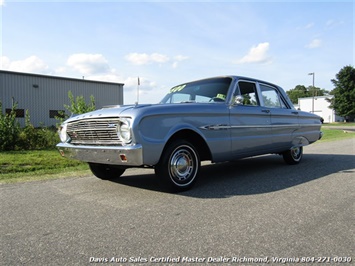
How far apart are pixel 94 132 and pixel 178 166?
1303 millimetres

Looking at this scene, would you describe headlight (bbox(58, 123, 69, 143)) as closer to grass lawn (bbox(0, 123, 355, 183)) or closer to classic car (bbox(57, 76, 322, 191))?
classic car (bbox(57, 76, 322, 191))

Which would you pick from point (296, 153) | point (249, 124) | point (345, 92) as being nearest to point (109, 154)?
point (249, 124)

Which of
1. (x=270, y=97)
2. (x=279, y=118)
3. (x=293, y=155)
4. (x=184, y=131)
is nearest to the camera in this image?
(x=184, y=131)

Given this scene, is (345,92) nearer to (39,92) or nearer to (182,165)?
(39,92)

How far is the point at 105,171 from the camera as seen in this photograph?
18.0 ft

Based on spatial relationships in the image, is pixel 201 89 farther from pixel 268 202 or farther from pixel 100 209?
pixel 100 209

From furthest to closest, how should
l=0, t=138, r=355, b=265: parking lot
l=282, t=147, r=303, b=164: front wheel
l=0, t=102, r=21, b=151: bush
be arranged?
l=0, t=102, r=21, b=151: bush < l=282, t=147, r=303, b=164: front wheel < l=0, t=138, r=355, b=265: parking lot

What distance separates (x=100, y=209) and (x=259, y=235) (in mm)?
1894

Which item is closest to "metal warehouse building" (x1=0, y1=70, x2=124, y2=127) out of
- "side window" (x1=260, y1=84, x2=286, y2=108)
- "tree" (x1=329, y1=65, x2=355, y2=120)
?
"side window" (x1=260, y1=84, x2=286, y2=108)

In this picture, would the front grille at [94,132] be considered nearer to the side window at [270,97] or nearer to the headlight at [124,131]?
→ the headlight at [124,131]

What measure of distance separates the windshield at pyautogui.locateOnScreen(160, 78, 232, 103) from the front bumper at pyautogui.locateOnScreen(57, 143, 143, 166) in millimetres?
1963

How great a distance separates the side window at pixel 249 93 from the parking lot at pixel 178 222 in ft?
5.04

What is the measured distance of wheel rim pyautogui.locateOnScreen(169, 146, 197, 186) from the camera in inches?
171

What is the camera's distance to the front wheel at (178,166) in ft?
13.8
